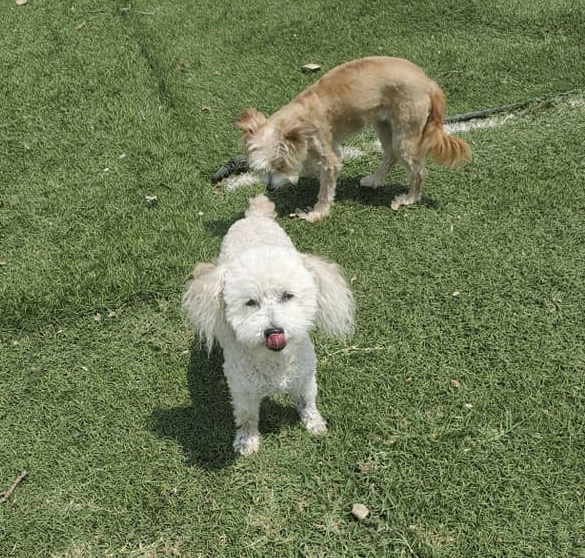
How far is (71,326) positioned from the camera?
3850 millimetres

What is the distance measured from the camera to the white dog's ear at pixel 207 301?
7.93 feet

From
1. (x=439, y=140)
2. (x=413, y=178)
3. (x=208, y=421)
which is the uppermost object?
(x=439, y=140)

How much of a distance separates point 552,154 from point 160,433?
4285 millimetres

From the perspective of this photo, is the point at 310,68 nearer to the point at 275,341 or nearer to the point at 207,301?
the point at 207,301

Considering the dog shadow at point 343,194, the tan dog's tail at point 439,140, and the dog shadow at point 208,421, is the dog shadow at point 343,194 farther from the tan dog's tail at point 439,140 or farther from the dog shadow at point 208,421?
the dog shadow at point 208,421

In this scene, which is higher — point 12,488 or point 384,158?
point 384,158

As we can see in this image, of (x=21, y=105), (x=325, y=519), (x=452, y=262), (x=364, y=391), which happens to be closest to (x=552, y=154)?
(x=452, y=262)

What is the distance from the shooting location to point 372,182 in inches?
189

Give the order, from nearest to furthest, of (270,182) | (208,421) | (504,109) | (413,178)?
1. (208,421)
2. (270,182)
3. (413,178)
4. (504,109)

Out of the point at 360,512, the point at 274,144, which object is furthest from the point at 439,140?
the point at 360,512

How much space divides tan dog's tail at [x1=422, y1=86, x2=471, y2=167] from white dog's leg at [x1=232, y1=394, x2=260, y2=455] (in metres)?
2.62

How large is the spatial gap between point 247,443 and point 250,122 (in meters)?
2.56

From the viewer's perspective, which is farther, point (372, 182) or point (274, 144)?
point (372, 182)

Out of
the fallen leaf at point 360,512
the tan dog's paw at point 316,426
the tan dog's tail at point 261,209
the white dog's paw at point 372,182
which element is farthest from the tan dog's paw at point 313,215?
the fallen leaf at point 360,512
